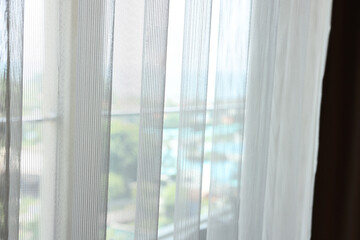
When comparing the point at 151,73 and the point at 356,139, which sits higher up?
the point at 151,73

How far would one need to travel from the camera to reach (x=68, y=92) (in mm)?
1002

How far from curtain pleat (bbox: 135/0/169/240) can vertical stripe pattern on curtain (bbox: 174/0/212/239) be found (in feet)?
0.45

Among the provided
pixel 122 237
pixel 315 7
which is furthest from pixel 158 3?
pixel 315 7

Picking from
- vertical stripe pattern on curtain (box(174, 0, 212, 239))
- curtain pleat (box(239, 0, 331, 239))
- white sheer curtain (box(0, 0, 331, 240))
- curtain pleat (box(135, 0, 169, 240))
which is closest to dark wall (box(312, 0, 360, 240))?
curtain pleat (box(239, 0, 331, 239))

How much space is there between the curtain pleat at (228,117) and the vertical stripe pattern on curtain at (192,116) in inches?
4.9

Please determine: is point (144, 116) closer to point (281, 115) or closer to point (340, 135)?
point (281, 115)

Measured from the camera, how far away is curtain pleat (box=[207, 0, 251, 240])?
152 centimetres

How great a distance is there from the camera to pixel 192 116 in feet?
4.51

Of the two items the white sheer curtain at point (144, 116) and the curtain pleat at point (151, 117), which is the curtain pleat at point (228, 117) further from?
the curtain pleat at point (151, 117)

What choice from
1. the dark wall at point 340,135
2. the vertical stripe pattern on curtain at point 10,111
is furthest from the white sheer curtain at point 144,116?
the dark wall at point 340,135

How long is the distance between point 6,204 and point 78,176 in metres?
0.17

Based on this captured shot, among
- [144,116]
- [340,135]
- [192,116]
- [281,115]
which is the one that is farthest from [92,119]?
[340,135]

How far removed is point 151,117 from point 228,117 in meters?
0.44

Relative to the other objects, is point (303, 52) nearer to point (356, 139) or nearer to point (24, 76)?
point (356, 139)
